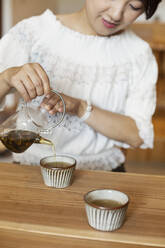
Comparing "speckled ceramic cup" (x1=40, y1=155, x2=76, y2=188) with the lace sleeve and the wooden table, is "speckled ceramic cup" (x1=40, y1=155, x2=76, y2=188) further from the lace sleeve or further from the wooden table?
the lace sleeve

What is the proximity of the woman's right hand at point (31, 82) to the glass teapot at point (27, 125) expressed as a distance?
0.07ft

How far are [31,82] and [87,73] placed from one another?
0.59 m

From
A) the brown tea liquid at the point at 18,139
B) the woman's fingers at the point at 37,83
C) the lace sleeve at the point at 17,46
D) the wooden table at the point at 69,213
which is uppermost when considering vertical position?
the woman's fingers at the point at 37,83

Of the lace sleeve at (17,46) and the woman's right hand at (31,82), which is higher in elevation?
the woman's right hand at (31,82)

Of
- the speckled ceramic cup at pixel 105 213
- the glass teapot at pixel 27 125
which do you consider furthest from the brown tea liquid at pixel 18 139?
the speckled ceramic cup at pixel 105 213

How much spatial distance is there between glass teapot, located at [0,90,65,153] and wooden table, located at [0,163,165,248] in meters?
0.14

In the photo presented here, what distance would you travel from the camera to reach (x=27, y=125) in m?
0.92

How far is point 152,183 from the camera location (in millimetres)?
1065

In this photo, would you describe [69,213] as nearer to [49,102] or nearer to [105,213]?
[105,213]

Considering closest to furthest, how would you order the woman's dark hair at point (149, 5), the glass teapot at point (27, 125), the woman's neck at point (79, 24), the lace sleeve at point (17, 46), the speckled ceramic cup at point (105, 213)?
1. the speckled ceramic cup at point (105, 213)
2. the glass teapot at point (27, 125)
3. the woman's dark hair at point (149, 5)
4. the lace sleeve at point (17, 46)
5. the woman's neck at point (79, 24)

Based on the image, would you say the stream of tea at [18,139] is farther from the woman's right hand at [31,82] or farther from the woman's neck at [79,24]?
the woman's neck at [79,24]

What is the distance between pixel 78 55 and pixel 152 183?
2.22ft

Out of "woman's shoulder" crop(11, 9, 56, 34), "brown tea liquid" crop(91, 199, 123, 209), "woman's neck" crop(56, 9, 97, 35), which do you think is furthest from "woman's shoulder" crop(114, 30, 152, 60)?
"brown tea liquid" crop(91, 199, 123, 209)

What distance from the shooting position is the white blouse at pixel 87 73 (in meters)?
1.46
